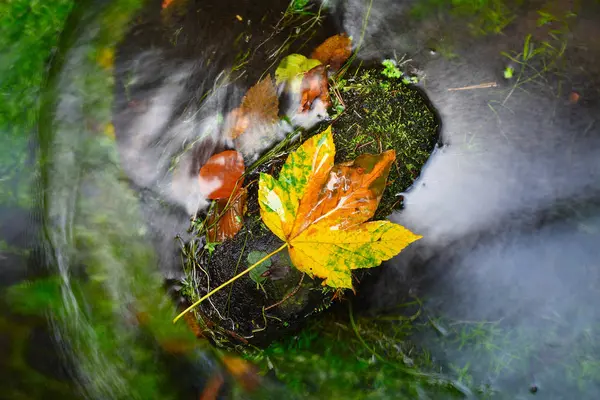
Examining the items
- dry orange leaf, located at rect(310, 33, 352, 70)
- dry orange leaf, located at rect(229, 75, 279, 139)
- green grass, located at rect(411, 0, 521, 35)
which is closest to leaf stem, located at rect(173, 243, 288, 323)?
dry orange leaf, located at rect(229, 75, 279, 139)

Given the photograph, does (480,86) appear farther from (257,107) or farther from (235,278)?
(235,278)

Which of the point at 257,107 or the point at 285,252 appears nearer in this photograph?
the point at 285,252

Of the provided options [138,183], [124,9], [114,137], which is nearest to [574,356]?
[138,183]

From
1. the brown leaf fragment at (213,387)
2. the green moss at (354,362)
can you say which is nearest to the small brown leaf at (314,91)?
the green moss at (354,362)

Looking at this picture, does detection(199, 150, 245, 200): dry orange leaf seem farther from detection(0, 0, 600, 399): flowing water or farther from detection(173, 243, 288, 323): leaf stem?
detection(173, 243, 288, 323): leaf stem

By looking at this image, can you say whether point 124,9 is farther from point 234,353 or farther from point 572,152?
point 572,152

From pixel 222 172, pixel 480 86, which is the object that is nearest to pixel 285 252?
pixel 222 172
